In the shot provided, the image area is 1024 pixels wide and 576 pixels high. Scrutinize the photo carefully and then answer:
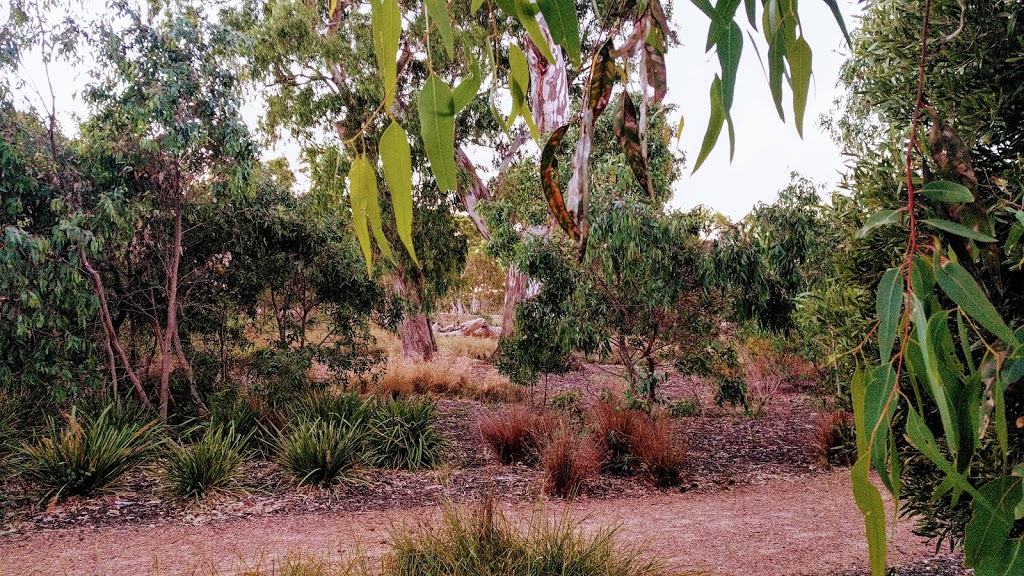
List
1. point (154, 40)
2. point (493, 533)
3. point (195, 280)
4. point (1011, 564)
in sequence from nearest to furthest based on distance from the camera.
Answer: point (1011, 564) → point (493, 533) → point (154, 40) → point (195, 280)

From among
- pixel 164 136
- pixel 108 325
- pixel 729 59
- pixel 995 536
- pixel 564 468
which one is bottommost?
pixel 564 468

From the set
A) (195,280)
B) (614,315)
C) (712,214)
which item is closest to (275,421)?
(195,280)

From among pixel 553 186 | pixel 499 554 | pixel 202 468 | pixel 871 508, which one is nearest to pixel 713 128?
pixel 553 186

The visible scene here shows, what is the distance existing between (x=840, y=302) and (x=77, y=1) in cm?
664

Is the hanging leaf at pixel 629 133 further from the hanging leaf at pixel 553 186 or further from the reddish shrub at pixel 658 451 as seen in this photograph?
the reddish shrub at pixel 658 451

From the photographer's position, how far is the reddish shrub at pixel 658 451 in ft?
18.4

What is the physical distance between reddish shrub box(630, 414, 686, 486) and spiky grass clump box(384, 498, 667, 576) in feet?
7.87

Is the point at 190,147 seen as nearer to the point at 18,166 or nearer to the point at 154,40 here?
the point at 154,40

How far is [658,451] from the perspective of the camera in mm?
5629

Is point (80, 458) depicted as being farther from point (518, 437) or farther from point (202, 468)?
point (518, 437)

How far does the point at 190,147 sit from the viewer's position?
236 inches

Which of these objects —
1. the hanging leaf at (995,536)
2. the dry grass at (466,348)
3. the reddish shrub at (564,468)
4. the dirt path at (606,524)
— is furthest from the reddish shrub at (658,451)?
the dry grass at (466,348)

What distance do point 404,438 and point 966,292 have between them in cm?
570

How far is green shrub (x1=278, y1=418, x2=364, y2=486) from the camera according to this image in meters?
5.36
